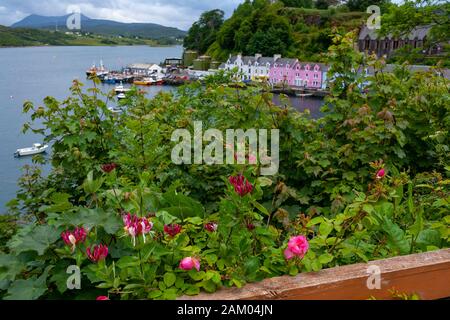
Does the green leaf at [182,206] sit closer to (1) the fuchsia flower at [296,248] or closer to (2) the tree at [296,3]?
(1) the fuchsia flower at [296,248]

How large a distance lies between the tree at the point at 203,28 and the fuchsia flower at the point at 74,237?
10247 cm

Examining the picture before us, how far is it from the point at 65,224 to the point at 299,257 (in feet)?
2.73

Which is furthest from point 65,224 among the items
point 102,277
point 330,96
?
point 330,96

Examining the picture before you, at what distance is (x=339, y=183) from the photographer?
3539mm

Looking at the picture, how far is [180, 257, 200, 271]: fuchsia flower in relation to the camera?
1438 millimetres

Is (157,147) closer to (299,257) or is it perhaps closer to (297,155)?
(297,155)

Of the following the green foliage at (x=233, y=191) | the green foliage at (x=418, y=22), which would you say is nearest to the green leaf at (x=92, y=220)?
the green foliage at (x=233, y=191)

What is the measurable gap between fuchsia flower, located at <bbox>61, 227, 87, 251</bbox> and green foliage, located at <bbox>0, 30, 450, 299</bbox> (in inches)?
1.7

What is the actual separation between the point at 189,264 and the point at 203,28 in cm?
10829

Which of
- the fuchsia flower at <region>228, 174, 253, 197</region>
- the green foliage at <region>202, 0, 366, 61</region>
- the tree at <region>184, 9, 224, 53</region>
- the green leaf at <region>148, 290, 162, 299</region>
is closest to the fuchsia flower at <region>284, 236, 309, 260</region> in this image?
the fuchsia flower at <region>228, 174, 253, 197</region>

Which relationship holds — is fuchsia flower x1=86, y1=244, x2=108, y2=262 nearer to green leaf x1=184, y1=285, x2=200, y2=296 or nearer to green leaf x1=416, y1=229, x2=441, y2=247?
green leaf x1=184, y1=285, x2=200, y2=296

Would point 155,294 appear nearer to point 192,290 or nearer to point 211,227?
point 192,290

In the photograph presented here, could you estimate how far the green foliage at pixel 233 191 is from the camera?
1.52 metres

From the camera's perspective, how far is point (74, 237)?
1.39 metres
